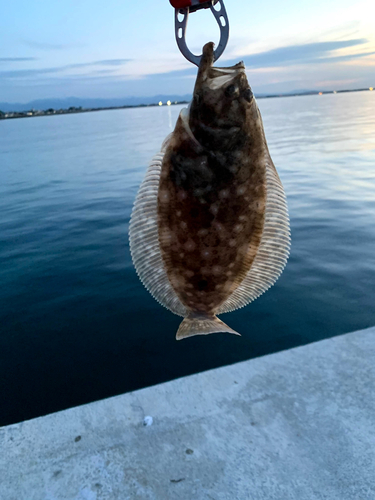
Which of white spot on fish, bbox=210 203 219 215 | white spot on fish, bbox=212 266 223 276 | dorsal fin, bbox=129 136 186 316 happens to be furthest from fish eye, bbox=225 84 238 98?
white spot on fish, bbox=212 266 223 276

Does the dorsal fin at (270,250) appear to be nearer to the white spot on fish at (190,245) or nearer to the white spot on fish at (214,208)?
the white spot on fish at (214,208)

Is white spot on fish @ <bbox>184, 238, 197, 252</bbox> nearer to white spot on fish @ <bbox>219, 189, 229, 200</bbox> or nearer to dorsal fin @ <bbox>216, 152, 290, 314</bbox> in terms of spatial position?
white spot on fish @ <bbox>219, 189, 229, 200</bbox>

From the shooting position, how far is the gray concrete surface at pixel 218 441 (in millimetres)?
3270

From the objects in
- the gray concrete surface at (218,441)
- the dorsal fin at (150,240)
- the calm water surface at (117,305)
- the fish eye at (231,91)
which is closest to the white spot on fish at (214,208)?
the dorsal fin at (150,240)

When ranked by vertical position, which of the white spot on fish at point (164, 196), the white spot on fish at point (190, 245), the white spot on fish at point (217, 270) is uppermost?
the white spot on fish at point (164, 196)

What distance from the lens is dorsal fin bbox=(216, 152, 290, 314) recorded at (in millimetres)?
2148

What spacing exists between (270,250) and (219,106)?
939 mm

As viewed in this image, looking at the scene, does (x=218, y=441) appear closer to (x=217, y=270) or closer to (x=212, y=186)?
(x=217, y=270)

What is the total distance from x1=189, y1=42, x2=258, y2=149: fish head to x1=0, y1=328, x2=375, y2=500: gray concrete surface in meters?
3.03

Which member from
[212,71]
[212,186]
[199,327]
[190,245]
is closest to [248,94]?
[212,71]

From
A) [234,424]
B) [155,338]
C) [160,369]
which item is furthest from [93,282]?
[234,424]

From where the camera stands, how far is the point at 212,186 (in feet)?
6.38

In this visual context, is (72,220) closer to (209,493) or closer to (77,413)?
(77,413)

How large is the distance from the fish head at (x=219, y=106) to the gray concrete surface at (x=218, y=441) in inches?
119
